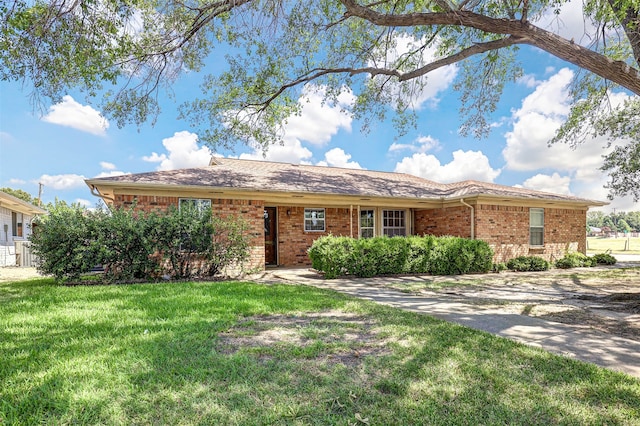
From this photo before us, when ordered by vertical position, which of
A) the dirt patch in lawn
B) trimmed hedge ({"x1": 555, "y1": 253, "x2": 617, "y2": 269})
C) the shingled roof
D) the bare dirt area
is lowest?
trimmed hedge ({"x1": 555, "y1": 253, "x2": 617, "y2": 269})

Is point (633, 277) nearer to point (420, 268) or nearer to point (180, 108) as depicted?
point (420, 268)

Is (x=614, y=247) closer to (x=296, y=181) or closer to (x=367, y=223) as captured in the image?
(x=367, y=223)

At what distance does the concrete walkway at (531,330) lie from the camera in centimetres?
371

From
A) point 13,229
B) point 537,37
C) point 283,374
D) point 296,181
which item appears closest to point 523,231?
point 296,181

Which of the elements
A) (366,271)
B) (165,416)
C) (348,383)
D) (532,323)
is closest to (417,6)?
(366,271)

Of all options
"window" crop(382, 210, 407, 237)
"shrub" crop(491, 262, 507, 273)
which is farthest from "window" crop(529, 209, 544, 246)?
"window" crop(382, 210, 407, 237)

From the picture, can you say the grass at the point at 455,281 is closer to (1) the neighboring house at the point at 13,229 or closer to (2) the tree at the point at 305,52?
(2) the tree at the point at 305,52

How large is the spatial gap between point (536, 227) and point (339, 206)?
8350mm

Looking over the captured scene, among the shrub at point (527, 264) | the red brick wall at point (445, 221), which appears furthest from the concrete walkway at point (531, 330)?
the shrub at point (527, 264)

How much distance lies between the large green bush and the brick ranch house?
134 cm

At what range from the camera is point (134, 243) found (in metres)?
8.59

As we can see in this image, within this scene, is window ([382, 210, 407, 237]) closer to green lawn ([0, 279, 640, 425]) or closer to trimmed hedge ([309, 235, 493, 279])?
trimmed hedge ([309, 235, 493, 279])

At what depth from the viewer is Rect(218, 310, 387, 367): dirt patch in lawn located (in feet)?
11.7

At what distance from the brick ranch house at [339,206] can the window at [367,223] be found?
0.04 metres
